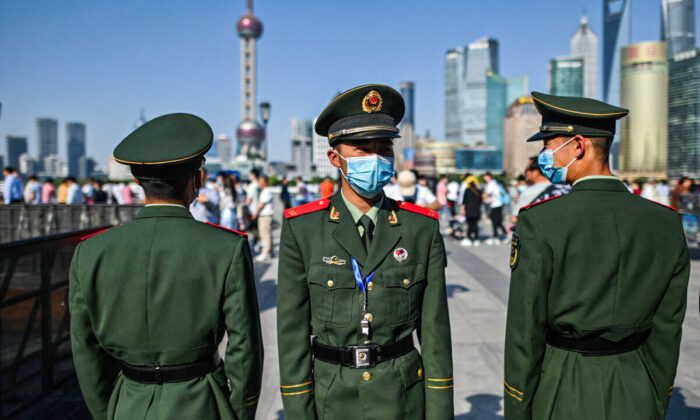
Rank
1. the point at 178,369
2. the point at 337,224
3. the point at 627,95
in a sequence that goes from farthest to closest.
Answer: the point at 627,95 → the point at 337,224 → the point at 178,369

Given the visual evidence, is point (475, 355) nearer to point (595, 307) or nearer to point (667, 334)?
point (667, 334)

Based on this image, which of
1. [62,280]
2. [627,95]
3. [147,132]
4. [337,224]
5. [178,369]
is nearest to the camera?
[178,369]

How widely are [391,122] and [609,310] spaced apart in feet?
4.01

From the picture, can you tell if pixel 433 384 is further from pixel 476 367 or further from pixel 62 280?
pixel 62 280

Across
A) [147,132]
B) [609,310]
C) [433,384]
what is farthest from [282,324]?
[609,310]

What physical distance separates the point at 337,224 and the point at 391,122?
0.54 meters

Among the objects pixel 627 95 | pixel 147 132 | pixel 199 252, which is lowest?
pixel 199 252

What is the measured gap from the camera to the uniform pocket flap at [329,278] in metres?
2.14

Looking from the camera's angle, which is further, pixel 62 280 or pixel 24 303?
pixel 62 280

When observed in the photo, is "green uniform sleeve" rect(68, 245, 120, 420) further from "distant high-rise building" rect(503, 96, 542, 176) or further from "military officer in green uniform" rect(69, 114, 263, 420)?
"distant high-rise building" rect(503, 96, 542, 176)

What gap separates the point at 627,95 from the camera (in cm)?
15112

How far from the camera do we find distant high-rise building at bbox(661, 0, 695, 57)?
192 m

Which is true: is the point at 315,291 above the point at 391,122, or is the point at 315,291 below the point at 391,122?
below

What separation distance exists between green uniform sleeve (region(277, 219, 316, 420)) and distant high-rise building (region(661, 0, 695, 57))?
23321 cm
